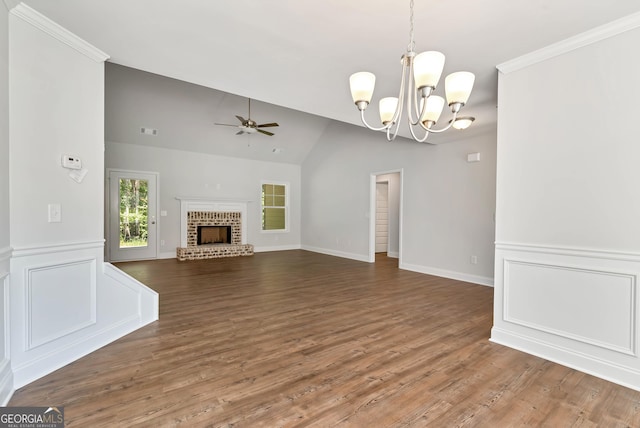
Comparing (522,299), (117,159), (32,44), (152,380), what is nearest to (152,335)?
(152,380)

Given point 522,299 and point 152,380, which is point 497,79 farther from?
point 152,380

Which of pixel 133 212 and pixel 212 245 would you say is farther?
pixel 212 245

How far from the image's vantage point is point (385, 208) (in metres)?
8.53

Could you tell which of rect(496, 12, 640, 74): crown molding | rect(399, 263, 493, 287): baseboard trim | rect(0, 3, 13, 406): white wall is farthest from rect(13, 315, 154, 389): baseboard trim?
rect(399, 263, 493, 287): baseboard trim

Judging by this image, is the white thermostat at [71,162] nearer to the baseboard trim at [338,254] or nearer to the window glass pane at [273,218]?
the baseboard trim at [338,254]

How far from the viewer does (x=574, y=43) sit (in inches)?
92.7

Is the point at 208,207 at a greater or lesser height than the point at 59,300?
greater

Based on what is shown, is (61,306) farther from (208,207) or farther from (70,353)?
(208,207)

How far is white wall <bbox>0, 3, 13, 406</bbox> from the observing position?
1.83m

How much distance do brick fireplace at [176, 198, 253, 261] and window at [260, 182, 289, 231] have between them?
0.68 metres

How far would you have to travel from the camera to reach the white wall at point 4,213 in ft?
6.02

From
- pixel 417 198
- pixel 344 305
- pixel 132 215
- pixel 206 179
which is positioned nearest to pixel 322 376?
pixel 344 305

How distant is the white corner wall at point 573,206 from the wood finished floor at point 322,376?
0.29 m

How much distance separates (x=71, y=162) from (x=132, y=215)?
17.4 feet
